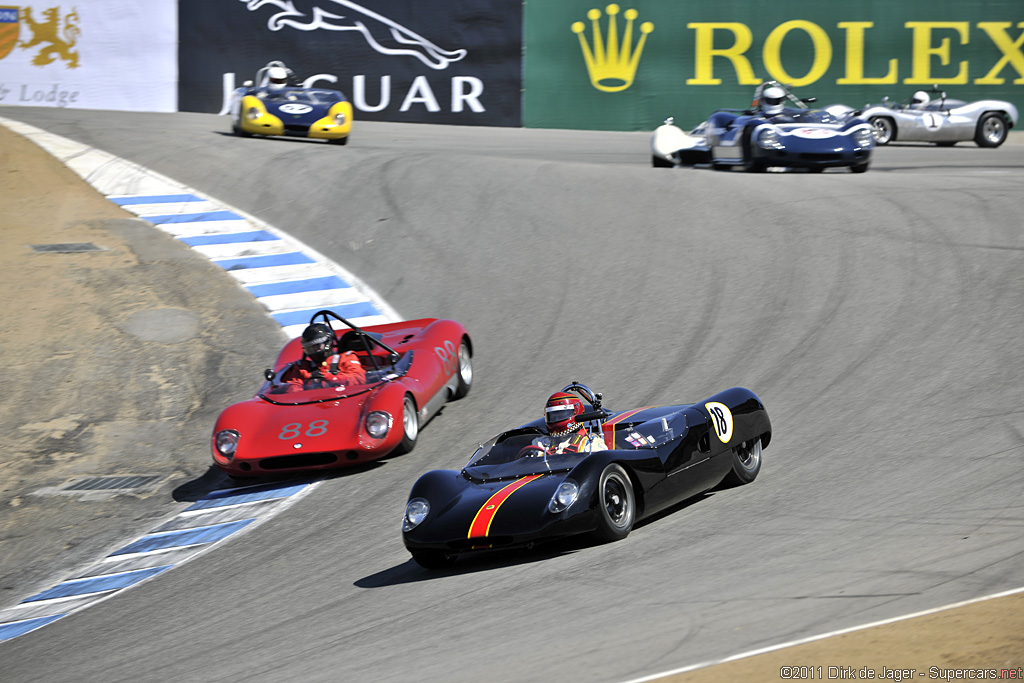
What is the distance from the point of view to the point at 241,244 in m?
15.0

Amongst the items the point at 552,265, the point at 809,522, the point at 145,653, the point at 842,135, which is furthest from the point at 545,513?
the point at 842,135

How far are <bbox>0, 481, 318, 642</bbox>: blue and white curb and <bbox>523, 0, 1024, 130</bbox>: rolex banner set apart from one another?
16035 mm

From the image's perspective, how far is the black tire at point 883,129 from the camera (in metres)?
21.7

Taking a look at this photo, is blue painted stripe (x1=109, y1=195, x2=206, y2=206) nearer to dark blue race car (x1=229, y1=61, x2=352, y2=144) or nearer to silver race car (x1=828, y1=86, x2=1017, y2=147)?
dark blue race car (x1=229, y1=61, x2=352, y2=144)

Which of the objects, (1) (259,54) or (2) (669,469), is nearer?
(2) (669,469)

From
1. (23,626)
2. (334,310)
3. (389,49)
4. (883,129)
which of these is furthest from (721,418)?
(389,49)

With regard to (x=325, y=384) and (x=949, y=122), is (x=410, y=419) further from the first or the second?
(x=949, y=122)

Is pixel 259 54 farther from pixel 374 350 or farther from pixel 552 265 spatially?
pixel 374 350

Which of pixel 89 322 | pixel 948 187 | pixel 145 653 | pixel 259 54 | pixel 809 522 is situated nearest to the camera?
pixel 145 653

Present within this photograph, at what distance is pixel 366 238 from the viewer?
15.1 meters

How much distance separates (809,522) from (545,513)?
149cm

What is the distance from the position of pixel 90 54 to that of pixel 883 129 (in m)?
16.6

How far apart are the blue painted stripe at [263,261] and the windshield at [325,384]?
4.39 metres

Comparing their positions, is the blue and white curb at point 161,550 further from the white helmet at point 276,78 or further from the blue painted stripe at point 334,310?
the white helmet at point 276,78
